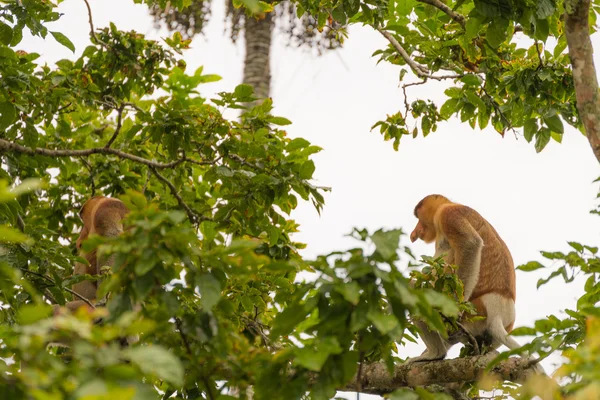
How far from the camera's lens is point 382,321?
67.7 inches

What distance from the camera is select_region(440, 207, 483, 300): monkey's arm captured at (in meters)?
4.13

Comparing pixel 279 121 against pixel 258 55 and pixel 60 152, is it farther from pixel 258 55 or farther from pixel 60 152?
pixel 258 55

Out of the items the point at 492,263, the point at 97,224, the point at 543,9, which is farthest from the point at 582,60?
the point at 97,224

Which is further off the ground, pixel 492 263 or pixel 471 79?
pixel 471 79

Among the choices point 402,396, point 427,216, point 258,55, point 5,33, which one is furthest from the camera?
point 258,55

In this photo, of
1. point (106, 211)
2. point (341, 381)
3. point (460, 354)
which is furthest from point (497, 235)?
point (341, 381)

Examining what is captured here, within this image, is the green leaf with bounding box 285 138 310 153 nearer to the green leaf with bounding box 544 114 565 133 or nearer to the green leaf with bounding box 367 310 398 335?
the green leaf with bounding box 544 114 565 133

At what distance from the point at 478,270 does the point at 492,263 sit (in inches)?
4.4

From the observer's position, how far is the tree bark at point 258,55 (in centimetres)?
673

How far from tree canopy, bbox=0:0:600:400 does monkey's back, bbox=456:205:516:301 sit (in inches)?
21.4

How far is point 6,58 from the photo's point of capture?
3502 millimetres

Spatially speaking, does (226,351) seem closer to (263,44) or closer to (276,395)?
(276,395)

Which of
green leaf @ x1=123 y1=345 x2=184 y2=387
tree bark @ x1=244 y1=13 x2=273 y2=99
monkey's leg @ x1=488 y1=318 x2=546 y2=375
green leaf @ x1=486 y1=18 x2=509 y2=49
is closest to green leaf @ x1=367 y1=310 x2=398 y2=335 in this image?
green leaf @ x1=123 y1=345 x2=184 y2=387

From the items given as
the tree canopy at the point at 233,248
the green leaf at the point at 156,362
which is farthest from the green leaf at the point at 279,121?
the green leaf at the point at 156,362
